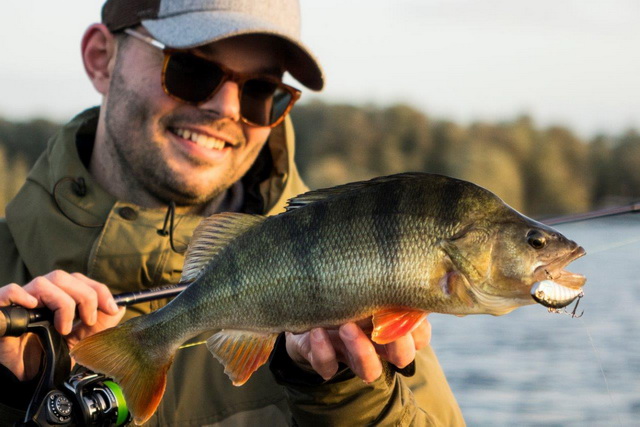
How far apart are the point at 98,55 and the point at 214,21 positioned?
0.70 m

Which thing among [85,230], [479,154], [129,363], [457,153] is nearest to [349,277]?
[129,363]

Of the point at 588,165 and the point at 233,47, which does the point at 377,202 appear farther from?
the point at 588,165

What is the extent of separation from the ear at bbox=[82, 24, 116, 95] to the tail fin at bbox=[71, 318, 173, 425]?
170 cm

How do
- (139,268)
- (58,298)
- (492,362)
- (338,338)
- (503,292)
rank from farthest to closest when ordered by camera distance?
(492,362) → (139,268) → (58,298) → (338,338) → (503,292)

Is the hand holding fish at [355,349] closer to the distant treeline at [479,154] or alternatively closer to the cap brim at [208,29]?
the cap brim at [208,29]

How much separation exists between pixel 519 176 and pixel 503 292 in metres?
13.3

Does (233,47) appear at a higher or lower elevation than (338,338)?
higher

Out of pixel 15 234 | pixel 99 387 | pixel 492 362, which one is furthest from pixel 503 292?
pixel 492 362

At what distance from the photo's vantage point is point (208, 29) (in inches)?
126

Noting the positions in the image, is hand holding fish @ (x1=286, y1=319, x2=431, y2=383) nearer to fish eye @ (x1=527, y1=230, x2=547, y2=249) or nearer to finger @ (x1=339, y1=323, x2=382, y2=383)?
finger @ (x1=339, y1=323, x2=382, y2=383)

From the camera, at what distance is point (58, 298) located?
8.04ft

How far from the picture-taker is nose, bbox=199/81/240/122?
3.31m

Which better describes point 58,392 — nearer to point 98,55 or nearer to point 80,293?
point 80,293

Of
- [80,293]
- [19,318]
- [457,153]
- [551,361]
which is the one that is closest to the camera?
[19,318]
